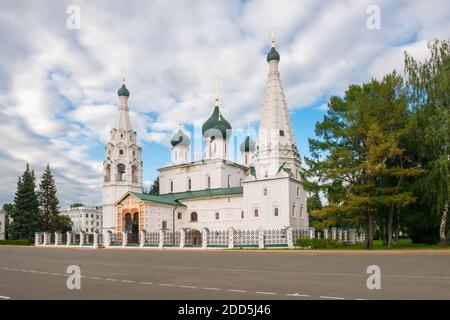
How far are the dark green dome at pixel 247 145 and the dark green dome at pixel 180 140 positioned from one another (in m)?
8.41

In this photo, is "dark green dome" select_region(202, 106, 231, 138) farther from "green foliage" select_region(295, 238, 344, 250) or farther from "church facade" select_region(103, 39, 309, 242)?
"green foliage" select_region(295, 238, 344, 250)

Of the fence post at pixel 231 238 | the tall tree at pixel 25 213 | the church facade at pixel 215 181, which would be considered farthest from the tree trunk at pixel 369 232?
the tall tree at pixel 25 213

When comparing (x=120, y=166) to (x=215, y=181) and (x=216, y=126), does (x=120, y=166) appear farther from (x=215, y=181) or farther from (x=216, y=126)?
(x=216, y=126)

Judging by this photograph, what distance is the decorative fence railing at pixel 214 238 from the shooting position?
36625 mm

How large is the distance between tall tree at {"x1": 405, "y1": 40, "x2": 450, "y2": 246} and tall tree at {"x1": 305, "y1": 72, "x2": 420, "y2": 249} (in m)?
1.14

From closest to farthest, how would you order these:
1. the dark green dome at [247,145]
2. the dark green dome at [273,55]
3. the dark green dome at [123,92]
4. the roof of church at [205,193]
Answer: the dark green dome at [273,55] < the roof of church at [205,193] < the dark green dome at [123,92] < the dark green dome at [247,145]

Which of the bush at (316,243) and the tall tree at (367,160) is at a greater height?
the tall tree at (367,160)

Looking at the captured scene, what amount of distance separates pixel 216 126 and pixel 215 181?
8.44 metres

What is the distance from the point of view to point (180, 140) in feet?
206

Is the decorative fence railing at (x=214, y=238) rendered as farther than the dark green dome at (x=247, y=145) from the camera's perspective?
No

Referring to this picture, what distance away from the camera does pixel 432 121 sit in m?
28.3

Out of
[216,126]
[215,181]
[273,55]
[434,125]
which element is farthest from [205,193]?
[434,125]

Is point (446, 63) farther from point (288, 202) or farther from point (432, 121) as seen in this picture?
point (288, 202)

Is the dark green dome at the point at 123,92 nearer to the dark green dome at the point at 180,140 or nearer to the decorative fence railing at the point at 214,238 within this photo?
the dark green dome at the point at 180,140
